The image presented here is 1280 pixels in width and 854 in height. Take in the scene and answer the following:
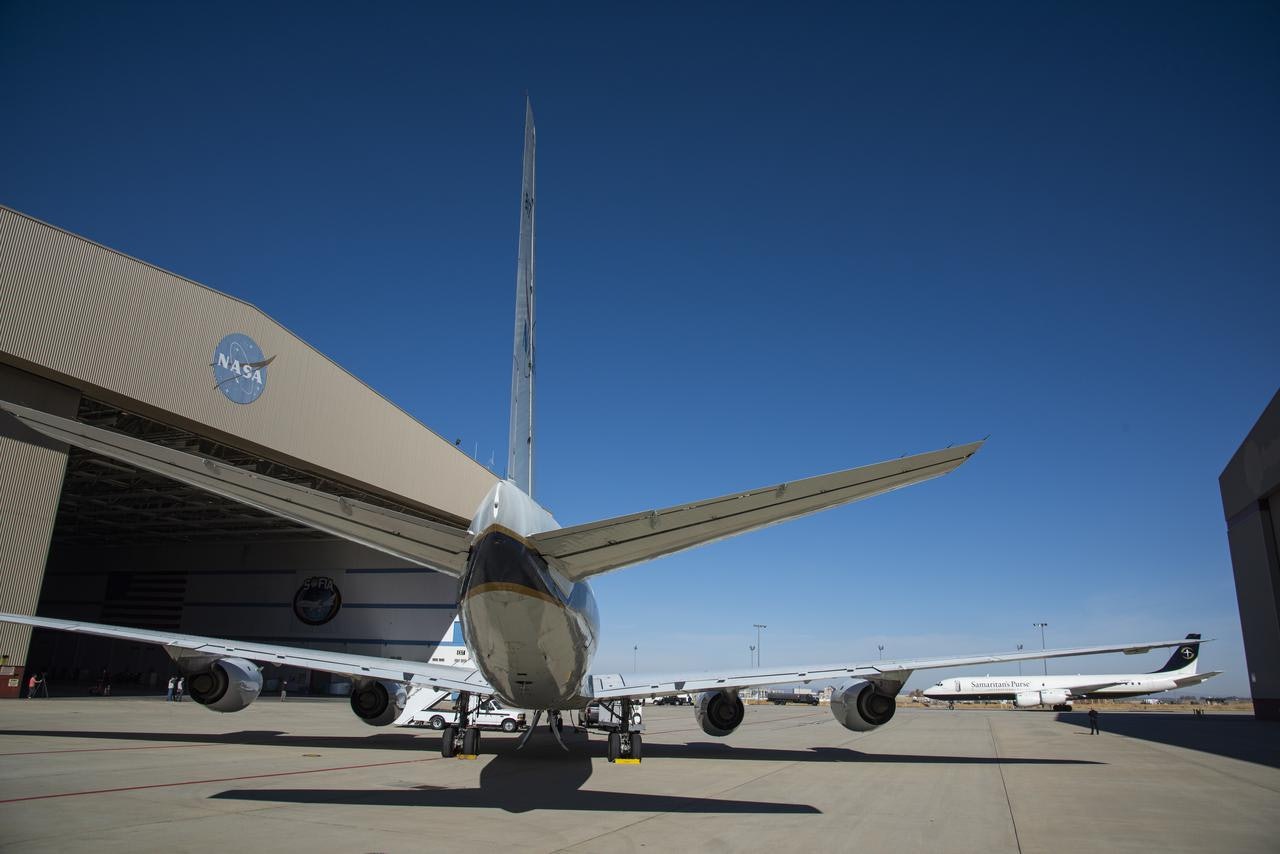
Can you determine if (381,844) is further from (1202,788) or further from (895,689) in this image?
(1202,788)

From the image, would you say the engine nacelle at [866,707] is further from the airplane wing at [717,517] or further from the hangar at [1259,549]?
the hangar at [1259,549]

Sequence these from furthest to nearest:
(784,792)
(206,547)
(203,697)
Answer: (206,547) → (203,697) → (784,792)

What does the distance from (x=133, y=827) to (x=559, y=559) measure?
532cm

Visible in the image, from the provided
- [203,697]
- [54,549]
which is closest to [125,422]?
[203,697]

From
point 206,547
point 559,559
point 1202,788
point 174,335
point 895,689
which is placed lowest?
point 1202,788

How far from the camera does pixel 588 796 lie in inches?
439

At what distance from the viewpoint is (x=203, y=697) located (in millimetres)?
16109

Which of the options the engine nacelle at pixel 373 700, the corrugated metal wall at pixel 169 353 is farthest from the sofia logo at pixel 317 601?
the engine nacelle at pixel 373 700

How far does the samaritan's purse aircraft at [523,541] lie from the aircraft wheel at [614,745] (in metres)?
0.03

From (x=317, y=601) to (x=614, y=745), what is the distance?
40.3 meters

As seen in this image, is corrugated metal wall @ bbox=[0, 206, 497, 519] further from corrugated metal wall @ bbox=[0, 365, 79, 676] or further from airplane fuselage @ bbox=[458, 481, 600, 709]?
airplane fuselage @ bbox=[458, 481, 600, 709]

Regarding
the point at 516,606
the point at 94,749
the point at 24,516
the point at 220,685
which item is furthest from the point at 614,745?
the point at 24,516

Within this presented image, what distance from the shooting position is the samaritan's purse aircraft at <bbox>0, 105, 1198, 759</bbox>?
6402 millimetres

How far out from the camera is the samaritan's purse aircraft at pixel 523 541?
6402mm
